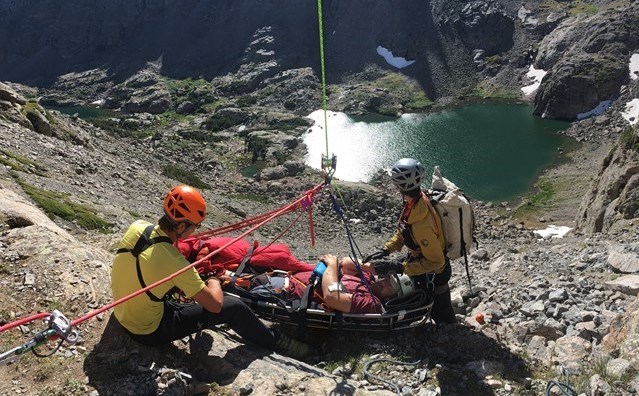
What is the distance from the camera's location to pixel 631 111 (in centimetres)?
6369

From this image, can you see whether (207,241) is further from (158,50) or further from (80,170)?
(158,50)

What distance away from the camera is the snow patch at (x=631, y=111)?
200 feet

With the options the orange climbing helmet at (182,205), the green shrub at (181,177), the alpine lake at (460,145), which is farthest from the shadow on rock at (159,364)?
the alpine lake at (460,145)

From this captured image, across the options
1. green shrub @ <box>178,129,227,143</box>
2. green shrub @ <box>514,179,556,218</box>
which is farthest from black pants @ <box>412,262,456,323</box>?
green shrub @ <box>178,129,227,143</box>

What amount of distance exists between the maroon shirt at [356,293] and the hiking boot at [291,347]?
2.54 ft

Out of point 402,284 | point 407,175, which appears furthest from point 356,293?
point 407,175

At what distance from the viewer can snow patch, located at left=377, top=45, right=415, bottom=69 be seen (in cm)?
10462

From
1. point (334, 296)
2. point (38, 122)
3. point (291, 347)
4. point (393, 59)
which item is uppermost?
point (393, 59)

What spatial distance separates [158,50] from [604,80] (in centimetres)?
11367

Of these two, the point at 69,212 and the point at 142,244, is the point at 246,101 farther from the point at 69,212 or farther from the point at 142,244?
the point at 142,244

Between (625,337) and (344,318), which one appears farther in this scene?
(344,318)

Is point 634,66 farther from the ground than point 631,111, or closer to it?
farther from the ground

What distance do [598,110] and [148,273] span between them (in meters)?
77.5

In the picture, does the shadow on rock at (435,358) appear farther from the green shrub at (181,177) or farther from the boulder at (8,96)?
the green shrub at (181,177)
